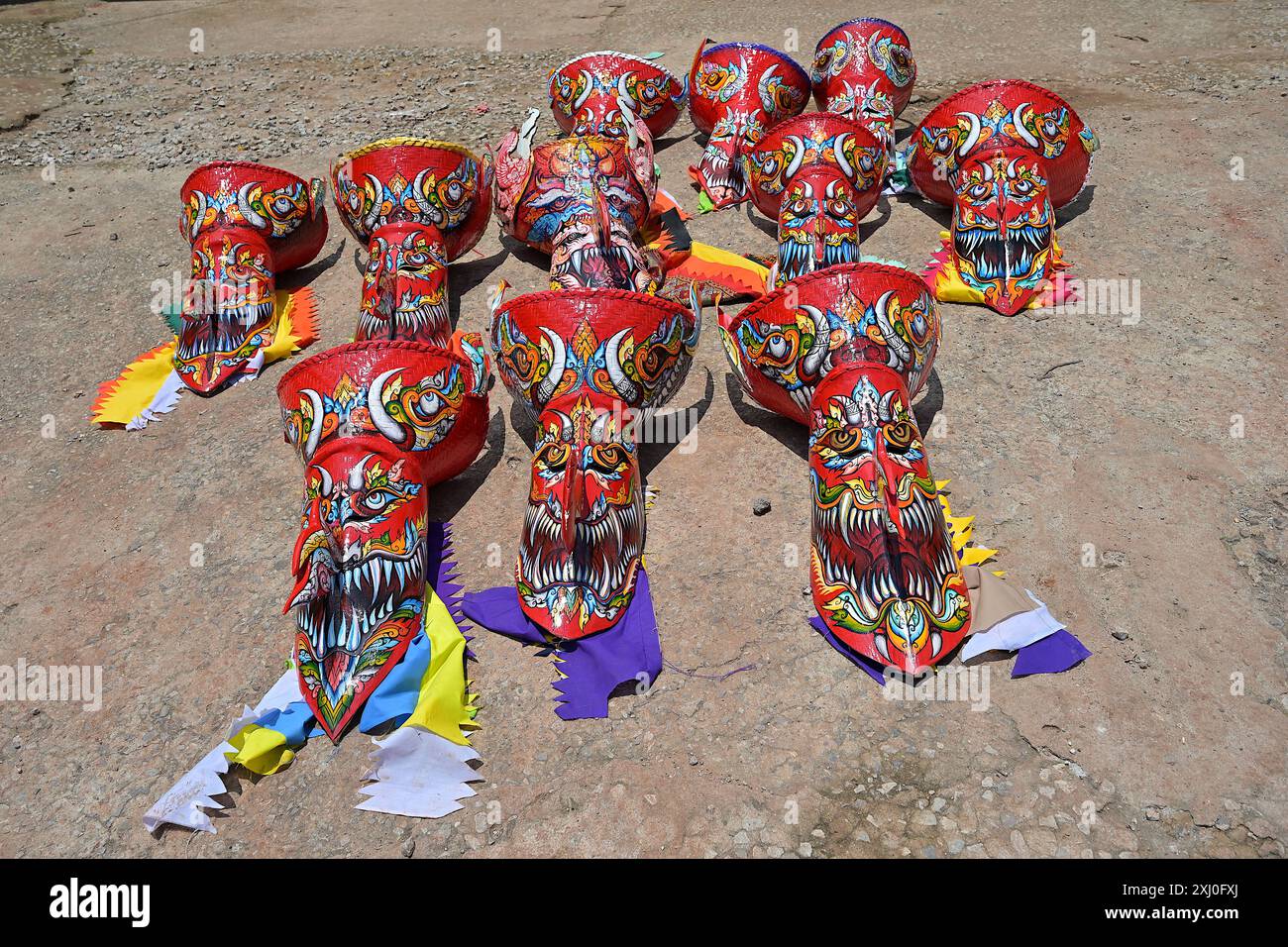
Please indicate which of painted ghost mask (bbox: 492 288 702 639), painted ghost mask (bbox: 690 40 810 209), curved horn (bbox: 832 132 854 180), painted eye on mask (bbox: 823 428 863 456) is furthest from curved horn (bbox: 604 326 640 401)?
painted ghost mask (bbox: 690 40 810 209)

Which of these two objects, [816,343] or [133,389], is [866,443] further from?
[133,389]

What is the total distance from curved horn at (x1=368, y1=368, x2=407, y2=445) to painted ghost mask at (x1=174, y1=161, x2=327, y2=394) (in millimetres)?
1758

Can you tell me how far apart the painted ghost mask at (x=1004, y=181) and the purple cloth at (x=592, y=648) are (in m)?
2.77

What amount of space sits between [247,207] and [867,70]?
4.06 m

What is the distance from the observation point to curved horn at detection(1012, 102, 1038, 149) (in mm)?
5121

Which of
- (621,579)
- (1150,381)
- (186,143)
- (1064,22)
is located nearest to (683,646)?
(621,579)

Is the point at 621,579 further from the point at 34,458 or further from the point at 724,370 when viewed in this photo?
the point at 34,458

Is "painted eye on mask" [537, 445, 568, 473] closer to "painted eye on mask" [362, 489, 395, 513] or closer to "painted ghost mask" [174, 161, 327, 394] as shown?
"painted eye on mask" [362, 489, 395, 513]

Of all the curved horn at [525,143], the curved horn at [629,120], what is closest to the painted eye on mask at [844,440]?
the curved horn at [629,120]

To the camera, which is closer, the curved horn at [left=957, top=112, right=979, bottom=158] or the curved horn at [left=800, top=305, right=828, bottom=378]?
the curved horn at [left=800, top=305, right=828, bottom=378]

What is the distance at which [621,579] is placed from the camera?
3350 mm

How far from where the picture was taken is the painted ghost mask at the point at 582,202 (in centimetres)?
478

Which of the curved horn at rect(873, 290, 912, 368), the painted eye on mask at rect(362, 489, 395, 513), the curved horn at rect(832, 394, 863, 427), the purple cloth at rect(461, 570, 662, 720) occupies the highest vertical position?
the curved horn at rect(873, 290, 912, 368)

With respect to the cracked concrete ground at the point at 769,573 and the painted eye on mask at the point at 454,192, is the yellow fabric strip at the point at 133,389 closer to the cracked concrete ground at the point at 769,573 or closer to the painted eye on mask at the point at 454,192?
the cracked concrete ground at the point at 769,573
